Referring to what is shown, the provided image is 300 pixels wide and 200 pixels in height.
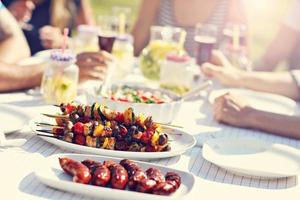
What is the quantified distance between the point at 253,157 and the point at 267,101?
0.89m

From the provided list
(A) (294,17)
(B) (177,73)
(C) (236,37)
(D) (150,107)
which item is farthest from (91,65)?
(A) (294,17)

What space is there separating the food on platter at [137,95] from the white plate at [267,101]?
32 centimetres

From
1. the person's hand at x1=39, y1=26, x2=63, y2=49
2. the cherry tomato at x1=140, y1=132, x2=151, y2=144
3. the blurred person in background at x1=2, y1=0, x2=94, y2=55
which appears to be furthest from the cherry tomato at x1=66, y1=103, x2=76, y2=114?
the blurred person in background at x1=2, y1=0, x2=94, y2=55

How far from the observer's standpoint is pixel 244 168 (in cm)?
183

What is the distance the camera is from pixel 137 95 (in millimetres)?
2404

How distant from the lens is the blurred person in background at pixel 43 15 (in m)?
4.22

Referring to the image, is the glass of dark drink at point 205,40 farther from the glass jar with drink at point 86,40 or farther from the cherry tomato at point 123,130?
the cherry tomato at point 123,130

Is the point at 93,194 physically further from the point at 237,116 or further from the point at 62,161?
the point at 237,116

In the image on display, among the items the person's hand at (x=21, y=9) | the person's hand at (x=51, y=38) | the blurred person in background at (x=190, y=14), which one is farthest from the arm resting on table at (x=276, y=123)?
the person's hand at (x=21, y=9)

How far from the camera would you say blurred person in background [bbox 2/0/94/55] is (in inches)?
166

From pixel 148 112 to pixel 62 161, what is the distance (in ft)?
2.10

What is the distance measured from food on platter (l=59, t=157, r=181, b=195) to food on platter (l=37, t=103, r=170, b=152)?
0.70 feet

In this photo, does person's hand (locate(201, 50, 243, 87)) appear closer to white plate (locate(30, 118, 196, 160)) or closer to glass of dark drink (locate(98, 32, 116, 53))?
glass of dark drink (locate(98, 32, 116, 53))

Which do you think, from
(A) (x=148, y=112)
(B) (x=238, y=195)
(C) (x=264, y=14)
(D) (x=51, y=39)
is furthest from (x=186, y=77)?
(C) (x=264, y=14)
